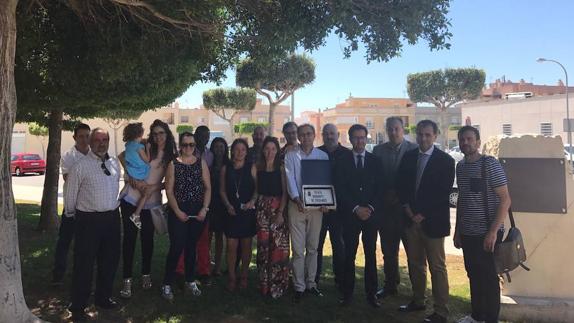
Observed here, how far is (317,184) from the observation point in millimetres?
4965

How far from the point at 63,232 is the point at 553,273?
5.71m

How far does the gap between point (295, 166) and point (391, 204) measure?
1.19 metres

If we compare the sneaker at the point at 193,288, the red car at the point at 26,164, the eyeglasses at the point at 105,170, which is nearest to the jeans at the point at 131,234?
the sneaker at the point at 193,288

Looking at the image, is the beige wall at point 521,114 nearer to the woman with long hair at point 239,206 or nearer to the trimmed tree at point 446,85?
the trimmed tree at point 446,85

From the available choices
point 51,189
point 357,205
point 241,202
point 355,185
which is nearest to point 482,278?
point 357,205

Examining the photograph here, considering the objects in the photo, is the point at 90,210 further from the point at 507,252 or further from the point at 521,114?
the point at 521,114

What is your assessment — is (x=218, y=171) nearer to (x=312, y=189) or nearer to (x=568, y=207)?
(x=312, y=189)

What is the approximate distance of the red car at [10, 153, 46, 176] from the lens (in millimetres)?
29078

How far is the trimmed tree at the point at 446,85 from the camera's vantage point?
3602 cm

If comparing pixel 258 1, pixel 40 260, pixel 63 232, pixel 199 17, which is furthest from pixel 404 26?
pixel 40 260

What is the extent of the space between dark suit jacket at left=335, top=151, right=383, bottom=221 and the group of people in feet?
0.04

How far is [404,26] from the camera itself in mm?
5148

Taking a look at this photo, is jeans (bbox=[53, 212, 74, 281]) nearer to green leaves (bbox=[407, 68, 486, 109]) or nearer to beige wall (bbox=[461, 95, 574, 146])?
green leaves (bbox=[407, 68, 486, 109])

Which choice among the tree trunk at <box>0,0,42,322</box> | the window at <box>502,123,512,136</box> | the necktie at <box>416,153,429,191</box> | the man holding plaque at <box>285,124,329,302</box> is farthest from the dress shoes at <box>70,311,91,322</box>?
the window at <box>502,123,512,136</box>
